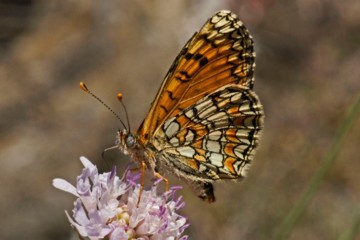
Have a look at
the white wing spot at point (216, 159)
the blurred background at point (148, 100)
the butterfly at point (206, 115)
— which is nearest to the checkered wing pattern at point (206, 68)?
the butterfly at point (206, 115)

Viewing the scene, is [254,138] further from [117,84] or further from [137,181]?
[117,84]

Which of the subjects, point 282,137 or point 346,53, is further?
point 346,53

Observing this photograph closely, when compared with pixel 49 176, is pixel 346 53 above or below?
below

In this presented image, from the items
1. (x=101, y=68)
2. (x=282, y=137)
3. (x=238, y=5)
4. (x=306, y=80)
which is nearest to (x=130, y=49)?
(x=101, y=68)

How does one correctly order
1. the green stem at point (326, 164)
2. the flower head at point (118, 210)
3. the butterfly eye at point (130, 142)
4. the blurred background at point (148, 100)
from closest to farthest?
the flower head at point (118, 210), the butterfly eye at point (130, 142), the green stem at point (326, 164), the blurred background at point (148, 100)

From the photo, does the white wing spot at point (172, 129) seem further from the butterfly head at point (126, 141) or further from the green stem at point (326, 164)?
the green stem at point (326, 164)

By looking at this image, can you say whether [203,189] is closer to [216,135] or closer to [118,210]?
[216,135]

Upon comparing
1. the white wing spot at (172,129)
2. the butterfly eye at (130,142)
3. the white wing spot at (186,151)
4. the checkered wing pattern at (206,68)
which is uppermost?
the checkered wing pattern at (206,68)
